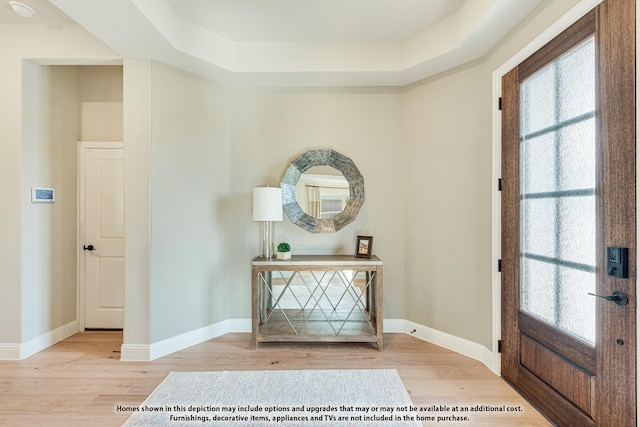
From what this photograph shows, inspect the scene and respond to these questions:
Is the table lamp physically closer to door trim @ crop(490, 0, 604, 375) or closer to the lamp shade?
the lamp shade

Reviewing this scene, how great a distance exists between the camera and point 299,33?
2.77 meters

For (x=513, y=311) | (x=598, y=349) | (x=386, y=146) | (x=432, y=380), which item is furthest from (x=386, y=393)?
(x=386, y=146)

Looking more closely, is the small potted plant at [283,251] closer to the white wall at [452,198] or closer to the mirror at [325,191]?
the mirror at [325,191]

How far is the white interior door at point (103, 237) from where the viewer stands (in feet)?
10.6

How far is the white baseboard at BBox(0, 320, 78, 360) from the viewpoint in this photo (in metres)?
2.65

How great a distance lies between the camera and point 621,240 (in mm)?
1423

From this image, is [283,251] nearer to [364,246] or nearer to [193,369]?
[364,246]

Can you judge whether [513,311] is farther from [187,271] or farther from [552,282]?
[187,271]

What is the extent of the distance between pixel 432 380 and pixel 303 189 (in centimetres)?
203

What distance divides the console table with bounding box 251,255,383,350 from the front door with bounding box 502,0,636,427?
1.12m

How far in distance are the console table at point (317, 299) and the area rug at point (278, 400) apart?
0.44 metres

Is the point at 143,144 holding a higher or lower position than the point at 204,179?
higher

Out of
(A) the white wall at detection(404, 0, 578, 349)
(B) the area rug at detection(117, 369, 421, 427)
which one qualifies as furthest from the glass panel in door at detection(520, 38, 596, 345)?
(B) the area rug at detection(117, 369, 421, 427)

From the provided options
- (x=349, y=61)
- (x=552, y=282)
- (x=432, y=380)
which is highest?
(x=349, y=61)
